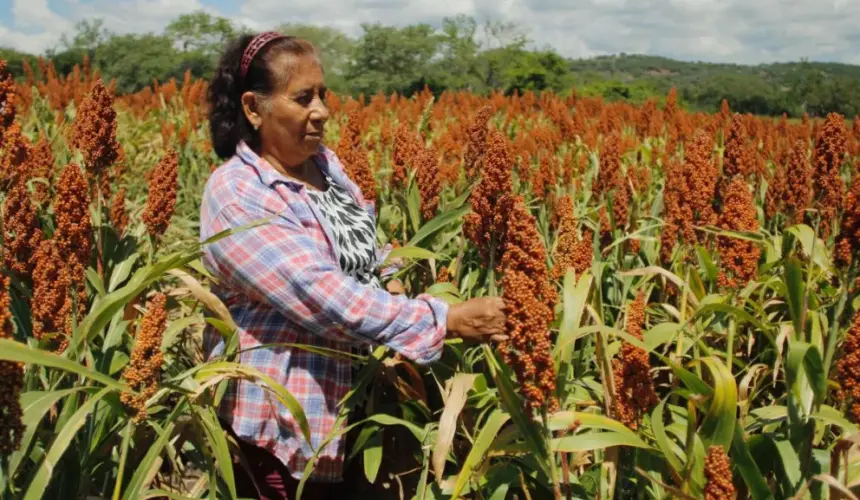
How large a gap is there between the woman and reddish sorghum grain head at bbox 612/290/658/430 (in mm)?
349

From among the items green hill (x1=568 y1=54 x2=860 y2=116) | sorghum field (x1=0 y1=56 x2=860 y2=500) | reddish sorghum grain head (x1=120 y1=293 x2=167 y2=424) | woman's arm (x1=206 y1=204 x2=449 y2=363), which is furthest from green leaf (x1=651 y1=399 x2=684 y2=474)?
green hill (x1=568 y1=54 x2=860 y2=116)

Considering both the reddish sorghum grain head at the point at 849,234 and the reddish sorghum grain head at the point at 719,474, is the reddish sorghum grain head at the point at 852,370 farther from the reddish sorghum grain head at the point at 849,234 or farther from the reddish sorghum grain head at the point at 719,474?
the reddish sorghum grain head at the point at 719,474

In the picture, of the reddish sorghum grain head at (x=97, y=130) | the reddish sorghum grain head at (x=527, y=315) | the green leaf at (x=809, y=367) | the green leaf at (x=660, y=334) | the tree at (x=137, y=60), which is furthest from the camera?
the tree at (x=137, y=60)

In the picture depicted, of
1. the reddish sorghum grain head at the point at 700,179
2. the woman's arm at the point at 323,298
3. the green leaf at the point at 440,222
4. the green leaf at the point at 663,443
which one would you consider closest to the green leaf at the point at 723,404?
the green leaf at the point at 663,443

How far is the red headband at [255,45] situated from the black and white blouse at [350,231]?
1.59 feet

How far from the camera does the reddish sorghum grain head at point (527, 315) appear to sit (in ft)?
5.08

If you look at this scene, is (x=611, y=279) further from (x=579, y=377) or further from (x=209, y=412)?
(x=209, y=412)

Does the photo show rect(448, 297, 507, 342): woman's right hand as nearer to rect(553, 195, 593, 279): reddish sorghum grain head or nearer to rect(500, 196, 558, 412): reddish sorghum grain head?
rect(500, 196, 558, 412): reddish sorghum grain head

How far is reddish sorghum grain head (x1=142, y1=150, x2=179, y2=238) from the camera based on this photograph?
2.78 meters

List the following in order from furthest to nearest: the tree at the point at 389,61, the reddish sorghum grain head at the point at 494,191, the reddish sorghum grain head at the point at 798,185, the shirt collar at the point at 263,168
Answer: the tree at the point at 389,61 < the reddish sorghum grain head at the point at 798,185 < the shirt collar at the point at 263,168 < the reddish sorghum grain head at the point at 494,191

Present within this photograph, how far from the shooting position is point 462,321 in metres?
2.10

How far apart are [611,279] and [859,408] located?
178 cm

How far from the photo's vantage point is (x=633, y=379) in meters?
1.97

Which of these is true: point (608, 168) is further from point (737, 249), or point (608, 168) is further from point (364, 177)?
point (737, 249)
